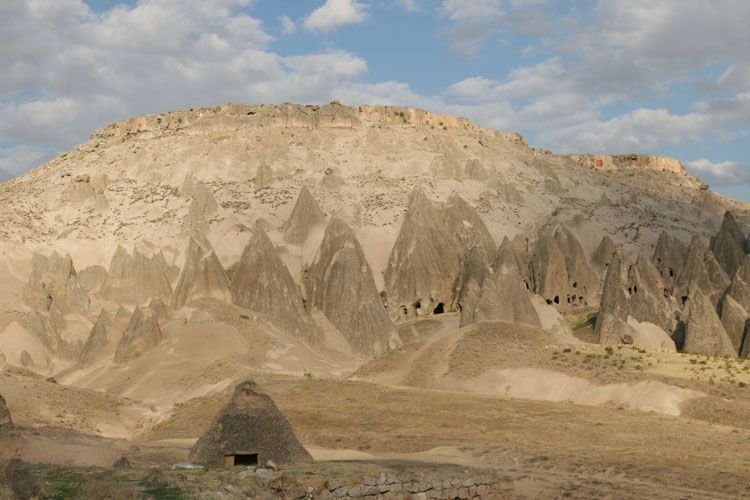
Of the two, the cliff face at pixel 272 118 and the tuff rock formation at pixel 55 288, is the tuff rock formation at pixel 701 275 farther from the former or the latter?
the tuff rock formation at pixel 55 288

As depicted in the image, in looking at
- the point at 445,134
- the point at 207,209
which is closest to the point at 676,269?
the point at 445,134

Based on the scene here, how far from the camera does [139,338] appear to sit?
189ft

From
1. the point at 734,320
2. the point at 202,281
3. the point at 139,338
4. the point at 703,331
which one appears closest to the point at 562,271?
the point at 734,320

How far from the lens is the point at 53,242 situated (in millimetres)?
87375

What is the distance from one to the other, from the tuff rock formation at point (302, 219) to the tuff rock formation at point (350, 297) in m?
7.56

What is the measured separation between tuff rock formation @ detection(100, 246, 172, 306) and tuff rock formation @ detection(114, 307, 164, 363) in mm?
16633

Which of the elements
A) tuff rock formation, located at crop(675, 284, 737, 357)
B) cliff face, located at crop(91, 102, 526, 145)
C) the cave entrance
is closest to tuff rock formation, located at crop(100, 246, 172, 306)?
cliff face, located at crop(91, 102, 526, 145)

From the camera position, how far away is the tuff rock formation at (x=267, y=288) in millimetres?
67875

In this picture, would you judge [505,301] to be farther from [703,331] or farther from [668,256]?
[668,256]

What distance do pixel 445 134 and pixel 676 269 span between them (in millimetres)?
31518

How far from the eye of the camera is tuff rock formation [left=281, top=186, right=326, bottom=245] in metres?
84.4

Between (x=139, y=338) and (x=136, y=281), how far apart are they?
1984cm

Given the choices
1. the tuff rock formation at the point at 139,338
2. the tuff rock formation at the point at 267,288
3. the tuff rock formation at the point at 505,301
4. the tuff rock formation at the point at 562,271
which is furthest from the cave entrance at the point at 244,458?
the tuff rock formation at the point at 562,271

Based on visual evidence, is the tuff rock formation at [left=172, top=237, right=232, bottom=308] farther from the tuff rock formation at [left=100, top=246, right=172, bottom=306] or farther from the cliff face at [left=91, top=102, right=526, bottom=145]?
the cliff face at [left=91, top=102, right=526, bottom=145]
